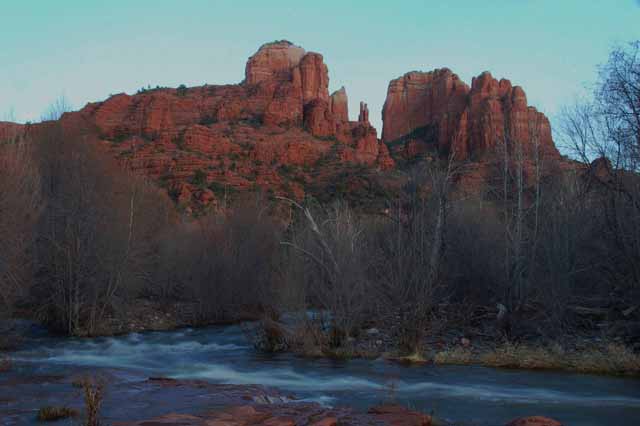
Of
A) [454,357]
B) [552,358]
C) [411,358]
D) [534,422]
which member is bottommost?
[411,358]

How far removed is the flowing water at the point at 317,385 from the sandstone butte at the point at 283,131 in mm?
30193

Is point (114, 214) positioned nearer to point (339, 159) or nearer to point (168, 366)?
point (168, 366)

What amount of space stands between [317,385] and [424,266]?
465 centimetres

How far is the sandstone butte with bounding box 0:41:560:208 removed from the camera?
59125mm

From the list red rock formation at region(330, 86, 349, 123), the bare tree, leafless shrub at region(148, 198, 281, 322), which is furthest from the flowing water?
red rock formation at region(330, 86, 349, 123)

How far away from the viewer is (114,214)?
77.8 ft

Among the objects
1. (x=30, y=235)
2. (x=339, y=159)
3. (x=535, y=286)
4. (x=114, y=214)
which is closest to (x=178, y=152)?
(x=339, y=159)

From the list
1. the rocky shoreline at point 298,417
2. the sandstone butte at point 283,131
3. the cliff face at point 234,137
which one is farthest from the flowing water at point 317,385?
the cliff face at point 234,137

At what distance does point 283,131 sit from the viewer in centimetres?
8244

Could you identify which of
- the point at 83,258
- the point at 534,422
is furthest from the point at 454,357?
the point at 83,258

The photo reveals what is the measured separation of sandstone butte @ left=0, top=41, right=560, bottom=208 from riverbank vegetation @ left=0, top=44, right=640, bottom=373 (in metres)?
24.6

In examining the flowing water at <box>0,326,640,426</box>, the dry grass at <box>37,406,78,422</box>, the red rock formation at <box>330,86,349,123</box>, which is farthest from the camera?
the red rock formation at <box>330,86,349,123</box>

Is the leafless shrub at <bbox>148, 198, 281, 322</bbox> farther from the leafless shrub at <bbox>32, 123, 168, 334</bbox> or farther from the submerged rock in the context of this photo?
the submerged rock

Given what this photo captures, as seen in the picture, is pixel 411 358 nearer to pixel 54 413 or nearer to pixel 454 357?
pixel 454 357
